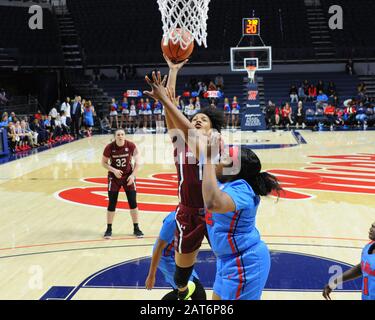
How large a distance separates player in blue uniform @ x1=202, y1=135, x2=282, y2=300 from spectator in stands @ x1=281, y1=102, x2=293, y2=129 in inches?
728

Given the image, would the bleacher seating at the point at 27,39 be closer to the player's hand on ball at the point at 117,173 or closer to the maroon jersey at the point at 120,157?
the maroon jersey at the point at 120,157

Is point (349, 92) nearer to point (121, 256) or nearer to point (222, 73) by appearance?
point (222, 73)

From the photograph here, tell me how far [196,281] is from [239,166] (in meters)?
1.45

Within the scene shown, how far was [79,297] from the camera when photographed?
4.31 m

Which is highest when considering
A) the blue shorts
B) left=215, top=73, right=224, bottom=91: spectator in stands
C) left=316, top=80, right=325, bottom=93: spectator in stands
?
left=215, top=73, right=224, bottom=91: spectator in stands

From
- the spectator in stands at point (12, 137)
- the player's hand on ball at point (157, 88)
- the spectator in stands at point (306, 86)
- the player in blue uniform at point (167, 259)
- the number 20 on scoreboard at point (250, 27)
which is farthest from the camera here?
the spectator in stands at point (306, 86)

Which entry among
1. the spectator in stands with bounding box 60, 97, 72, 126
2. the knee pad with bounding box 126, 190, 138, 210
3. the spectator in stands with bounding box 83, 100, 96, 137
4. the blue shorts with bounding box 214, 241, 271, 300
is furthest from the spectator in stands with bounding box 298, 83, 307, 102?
the blue shorts with bounding box 214, 241, 271, 300

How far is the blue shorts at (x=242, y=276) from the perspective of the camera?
2654mm

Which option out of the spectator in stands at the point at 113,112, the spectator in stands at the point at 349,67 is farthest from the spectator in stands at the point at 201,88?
the spectator in stands at the point at 349,67

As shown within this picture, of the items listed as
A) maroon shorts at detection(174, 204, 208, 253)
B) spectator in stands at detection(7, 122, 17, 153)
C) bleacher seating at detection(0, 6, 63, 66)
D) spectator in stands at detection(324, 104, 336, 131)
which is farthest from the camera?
bleacher seating at detection(0, 6, 63, 66)

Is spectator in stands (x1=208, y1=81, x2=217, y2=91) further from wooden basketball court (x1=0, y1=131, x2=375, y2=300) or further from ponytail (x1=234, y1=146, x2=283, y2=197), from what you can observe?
ponytail (x1=234, y1=146, x2=283, y2=197)

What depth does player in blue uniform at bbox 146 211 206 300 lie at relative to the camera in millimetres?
3791

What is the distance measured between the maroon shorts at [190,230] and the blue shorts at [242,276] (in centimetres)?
93
